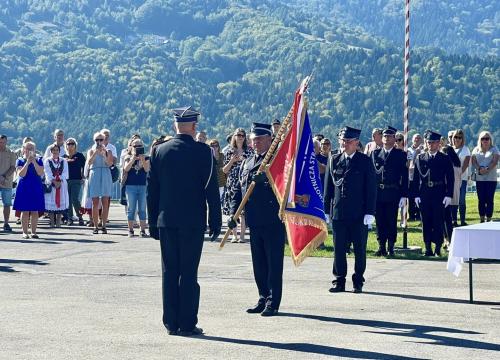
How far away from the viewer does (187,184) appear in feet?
34.9

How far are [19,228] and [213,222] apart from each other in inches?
573

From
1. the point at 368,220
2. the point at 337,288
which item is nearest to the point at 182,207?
the point at 337,288

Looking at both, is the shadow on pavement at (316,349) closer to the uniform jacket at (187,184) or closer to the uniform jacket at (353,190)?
the uniform jacket at (187,184)

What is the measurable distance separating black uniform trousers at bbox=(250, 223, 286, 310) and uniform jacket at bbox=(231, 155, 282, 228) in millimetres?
70

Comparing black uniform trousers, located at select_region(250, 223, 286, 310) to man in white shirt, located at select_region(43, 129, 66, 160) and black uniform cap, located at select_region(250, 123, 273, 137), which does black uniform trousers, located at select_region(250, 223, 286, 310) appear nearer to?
black uniform cap, located at select_region(250, 123, 273, 137)

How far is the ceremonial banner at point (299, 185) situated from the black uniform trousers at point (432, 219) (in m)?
5.84

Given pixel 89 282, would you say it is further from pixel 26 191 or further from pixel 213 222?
pixel 26 191

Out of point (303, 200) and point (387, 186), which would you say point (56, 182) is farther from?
point (303, 200)

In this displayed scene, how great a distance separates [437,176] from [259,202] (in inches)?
251

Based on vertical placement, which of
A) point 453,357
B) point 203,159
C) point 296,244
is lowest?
point 453,357

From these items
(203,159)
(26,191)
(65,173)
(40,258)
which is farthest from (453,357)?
(65,173)

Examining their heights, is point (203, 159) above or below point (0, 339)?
above

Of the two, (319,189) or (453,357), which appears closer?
(453,357)

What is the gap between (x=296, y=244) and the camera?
12375mm
